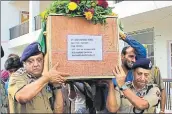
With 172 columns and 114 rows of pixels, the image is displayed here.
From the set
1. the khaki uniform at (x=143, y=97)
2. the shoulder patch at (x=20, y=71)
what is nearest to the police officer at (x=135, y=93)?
the khaki uniform at (x=143, y=97)

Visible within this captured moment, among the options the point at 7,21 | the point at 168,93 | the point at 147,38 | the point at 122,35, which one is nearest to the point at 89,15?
the point at 122,35

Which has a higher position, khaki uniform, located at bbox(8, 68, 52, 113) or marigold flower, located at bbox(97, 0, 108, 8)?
marigold flower, located at bbox(97, 0, 108, 8)

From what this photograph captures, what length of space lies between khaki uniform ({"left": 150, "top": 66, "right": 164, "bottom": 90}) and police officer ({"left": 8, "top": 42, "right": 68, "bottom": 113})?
18.2 inches

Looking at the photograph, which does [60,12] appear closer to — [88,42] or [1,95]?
[88,42]

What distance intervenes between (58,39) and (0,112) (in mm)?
402

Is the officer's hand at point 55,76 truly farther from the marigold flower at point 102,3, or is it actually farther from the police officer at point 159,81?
the police officer at point 159,81

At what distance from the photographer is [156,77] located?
168 centimetres

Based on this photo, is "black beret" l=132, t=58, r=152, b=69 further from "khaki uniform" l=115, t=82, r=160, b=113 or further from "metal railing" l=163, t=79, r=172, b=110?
"metal railing" l=163, t=79, r=172, b=110

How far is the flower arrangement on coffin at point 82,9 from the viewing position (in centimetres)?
137

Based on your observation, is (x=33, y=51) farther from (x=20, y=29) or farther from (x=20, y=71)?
(x=20, y=29)

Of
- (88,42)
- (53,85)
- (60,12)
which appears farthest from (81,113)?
(60,12)

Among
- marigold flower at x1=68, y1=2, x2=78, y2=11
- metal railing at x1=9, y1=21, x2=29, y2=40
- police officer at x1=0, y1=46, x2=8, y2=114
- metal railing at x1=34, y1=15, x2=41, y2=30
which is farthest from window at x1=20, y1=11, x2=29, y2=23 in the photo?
marigold flower at x1=68, y1=2, x2=78, y2=11

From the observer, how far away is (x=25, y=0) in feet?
9.63

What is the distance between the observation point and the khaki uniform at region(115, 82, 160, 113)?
1444 mm
